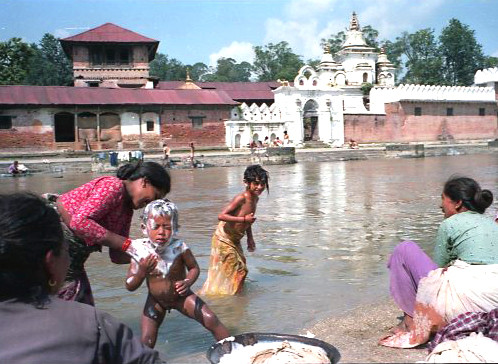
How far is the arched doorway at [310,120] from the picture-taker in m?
42.9

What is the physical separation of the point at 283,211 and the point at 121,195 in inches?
331

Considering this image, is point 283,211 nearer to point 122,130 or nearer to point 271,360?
point 271,360

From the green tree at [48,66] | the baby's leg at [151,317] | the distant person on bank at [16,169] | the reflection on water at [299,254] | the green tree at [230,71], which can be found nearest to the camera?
the baby's leg at [151,317]

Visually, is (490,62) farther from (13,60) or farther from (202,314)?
(202,314)

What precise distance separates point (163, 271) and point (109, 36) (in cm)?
3880

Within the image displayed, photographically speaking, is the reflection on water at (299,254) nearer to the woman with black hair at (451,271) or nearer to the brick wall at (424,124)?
the woman with black hair at (451,271)

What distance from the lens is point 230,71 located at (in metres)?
102

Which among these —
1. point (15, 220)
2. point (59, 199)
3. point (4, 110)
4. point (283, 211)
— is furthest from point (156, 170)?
point (4, 110)

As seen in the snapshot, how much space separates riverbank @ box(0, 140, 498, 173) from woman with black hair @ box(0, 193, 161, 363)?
→ 2471 cm

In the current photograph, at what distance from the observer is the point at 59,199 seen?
3318 mm

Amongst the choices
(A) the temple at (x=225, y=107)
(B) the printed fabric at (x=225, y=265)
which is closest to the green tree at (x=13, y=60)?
(A) the temple at (x=225, y=107)

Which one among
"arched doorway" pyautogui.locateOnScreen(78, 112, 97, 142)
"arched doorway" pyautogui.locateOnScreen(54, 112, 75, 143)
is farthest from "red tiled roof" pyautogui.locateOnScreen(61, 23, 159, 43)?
"arched doorway" pyautogui.locateOnScreen(78, 112, 97, 142)

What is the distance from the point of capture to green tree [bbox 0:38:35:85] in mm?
44219

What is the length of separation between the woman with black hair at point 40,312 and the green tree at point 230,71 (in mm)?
96062
